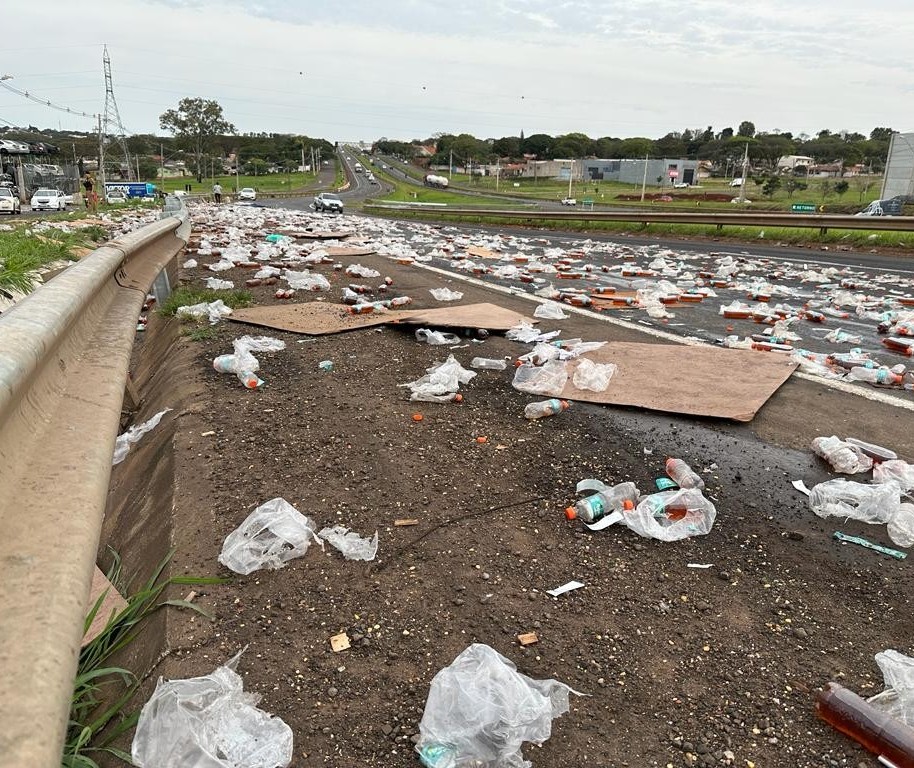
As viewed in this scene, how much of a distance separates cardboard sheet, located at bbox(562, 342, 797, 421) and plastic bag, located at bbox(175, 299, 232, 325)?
328 centimetres

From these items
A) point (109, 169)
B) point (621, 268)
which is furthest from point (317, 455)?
point (109, 169)

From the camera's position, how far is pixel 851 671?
1707mm

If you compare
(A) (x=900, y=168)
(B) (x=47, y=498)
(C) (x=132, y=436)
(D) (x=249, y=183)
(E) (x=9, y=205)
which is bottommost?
(C) (x=132, y=436)

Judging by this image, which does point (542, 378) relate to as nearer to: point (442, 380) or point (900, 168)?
point (442, 380)

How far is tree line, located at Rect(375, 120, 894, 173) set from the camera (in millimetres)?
97125

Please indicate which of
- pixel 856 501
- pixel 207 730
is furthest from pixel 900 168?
pixel 207 730

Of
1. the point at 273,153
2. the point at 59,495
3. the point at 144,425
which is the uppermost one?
the point at 273,153

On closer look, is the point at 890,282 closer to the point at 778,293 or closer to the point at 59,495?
the point at 778,293

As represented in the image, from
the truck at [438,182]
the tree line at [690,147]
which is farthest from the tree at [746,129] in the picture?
the truck at [438,182]

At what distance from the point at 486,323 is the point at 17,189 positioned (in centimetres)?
4651

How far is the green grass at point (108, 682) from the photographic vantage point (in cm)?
150

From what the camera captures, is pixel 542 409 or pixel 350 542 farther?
pixel 542 409

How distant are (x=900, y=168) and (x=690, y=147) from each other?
91.0 metres

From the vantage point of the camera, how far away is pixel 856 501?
2.56 m
